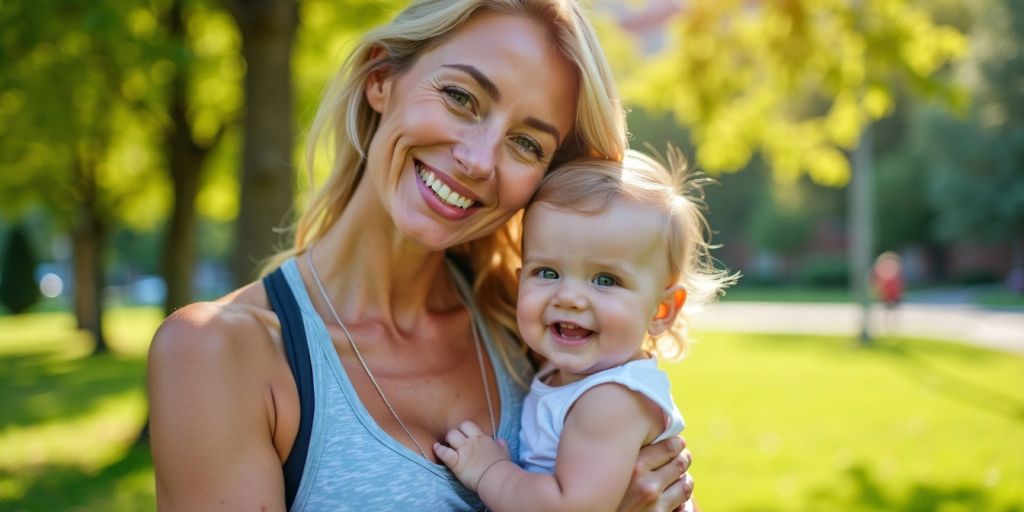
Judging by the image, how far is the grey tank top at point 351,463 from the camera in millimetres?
1914

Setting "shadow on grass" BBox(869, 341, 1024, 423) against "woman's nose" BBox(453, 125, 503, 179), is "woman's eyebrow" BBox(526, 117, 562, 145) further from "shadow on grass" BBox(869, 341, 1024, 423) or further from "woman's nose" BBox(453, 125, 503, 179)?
"shadow on grass" BBox(869, 341, 1024, 423)

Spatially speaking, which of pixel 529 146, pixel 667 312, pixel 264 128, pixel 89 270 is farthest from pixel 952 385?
pixel 89 270

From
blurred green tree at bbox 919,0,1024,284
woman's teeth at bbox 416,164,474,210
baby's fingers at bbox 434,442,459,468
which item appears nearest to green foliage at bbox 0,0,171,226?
woman's teeth at bbox 416,164,474,210

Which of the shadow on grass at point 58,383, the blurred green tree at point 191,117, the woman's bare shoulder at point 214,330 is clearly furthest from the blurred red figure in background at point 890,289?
the woman's bare shoulder at point 214,330

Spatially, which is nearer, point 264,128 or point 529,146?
point 529,146

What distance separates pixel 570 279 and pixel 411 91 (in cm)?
65

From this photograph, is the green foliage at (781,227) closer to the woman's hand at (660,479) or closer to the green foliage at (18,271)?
the green foliage at (18,271)

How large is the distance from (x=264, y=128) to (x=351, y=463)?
16.9ft

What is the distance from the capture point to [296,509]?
190 centimetres

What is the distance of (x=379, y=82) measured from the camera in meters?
2.46

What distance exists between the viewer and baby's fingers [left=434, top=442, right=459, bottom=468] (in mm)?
2111

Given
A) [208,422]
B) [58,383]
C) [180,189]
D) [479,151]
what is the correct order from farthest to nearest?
[58,383] → [180,189] → [479,151] → [208,422]

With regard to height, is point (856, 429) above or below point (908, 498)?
below

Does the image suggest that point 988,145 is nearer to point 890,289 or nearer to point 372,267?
point 890,289
